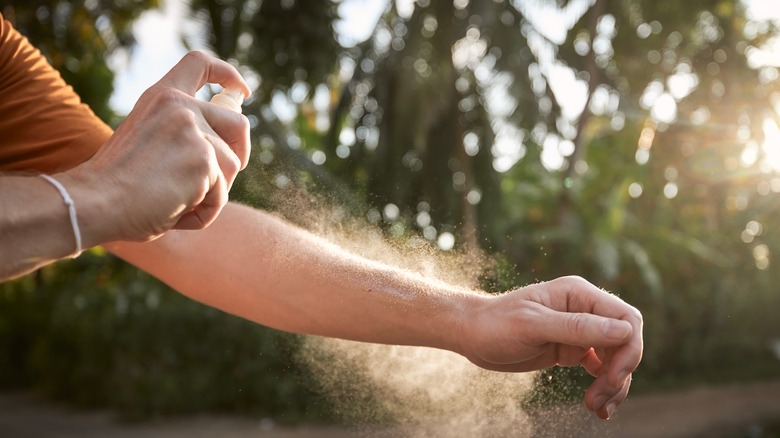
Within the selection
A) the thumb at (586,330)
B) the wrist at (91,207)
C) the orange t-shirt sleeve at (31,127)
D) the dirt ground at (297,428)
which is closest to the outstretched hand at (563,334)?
the thumb at (586,330)

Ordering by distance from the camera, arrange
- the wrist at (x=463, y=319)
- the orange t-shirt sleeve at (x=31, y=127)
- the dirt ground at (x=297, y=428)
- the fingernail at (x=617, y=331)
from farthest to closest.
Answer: the dirt ground at (x=297, y=428) < the orange t-shirt sleeve at (x=31, y=127) < the wrist at (x=463, y=319) < the fingernail at (x=617, y=331)

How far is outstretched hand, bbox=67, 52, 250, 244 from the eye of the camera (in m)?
1.00

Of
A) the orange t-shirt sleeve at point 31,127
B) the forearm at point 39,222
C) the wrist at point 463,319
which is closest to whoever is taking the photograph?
the forearm at point 39,222

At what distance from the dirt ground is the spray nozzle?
5.97 m

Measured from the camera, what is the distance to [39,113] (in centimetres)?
162

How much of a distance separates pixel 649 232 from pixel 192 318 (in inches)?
293

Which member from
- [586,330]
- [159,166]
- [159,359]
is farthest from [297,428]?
[159,166]

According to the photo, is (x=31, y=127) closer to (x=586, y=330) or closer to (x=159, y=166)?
(x=159, y=166)

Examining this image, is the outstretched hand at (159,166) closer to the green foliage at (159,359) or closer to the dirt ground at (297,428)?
the dirt ground at (297,428)

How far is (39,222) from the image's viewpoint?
37.0 inches

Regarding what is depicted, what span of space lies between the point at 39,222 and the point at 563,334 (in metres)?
0.83

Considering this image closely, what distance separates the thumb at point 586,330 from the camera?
1.20 meters

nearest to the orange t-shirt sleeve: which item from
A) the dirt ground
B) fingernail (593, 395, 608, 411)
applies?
fingernail (593, 395, 608, 411)

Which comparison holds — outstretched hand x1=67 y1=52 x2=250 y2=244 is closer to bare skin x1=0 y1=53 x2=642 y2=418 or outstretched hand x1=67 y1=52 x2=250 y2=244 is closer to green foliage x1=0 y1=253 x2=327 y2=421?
bare skin x1=0 y1=53 x2=642 y2=418
